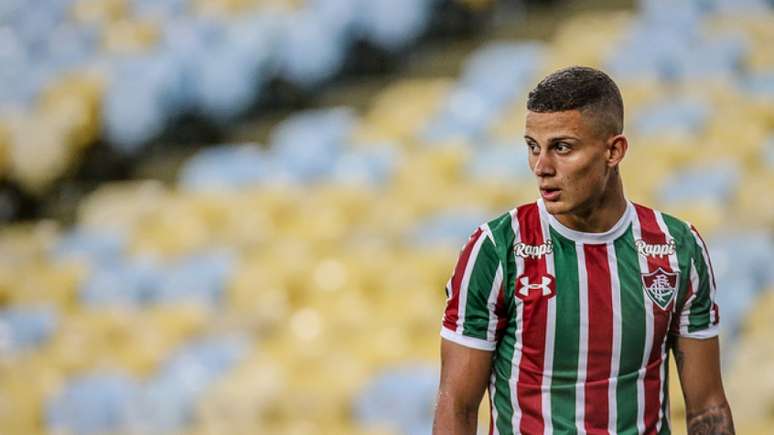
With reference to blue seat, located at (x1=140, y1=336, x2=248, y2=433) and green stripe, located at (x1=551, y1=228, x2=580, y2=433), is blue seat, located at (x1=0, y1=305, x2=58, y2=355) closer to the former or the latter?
blue seat, located at (x1=140, y1=336, x2=248, y2=433)

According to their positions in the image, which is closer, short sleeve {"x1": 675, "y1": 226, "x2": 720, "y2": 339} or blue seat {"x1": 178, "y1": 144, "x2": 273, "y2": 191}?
short sleeve {"x1": 675, "y1": 226, "x2": 720, "y2": 339}

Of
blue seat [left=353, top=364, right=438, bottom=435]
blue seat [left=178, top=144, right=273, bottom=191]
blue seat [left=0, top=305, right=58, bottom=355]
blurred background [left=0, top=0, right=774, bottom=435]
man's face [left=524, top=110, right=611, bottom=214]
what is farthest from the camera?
blue seat [left=178, top=144, right=273, bottom=191]

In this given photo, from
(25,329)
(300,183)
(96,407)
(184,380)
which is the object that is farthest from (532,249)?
(300,183)

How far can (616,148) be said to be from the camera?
1.40m

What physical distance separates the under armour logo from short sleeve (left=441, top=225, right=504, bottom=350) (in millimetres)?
22

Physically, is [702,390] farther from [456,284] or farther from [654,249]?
[456,284]

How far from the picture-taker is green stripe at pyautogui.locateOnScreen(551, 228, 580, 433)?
1.43m

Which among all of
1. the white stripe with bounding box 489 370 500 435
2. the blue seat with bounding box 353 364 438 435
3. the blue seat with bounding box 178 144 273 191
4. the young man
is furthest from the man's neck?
the blue seat with bounding box 178 144 273 191

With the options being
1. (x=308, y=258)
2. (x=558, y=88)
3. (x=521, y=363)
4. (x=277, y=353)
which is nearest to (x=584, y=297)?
(x=521, y=363)

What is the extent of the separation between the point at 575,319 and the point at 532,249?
97 millimetres

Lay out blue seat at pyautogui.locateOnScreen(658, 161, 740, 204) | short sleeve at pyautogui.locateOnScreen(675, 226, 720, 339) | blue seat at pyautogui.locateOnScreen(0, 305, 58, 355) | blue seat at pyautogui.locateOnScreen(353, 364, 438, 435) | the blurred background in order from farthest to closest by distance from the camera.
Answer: blue seat at pyautogui.locateOnScreen(0, 305, 58, 355)
blue seat at pyautogui.locateOnScreen(658, 161, 740, 204)
the blurred background
blue seat at pyautogui.locateOnScreen(353, 364, 438, 435)
short sleeve at pyautogui.locateOnScreen(675, 226, 720, 339)

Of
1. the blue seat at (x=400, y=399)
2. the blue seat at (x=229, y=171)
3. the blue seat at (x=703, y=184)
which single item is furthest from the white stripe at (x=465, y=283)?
the blue seat at (x=229, y=171)

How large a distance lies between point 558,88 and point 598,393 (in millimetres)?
361

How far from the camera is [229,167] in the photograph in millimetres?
5273
